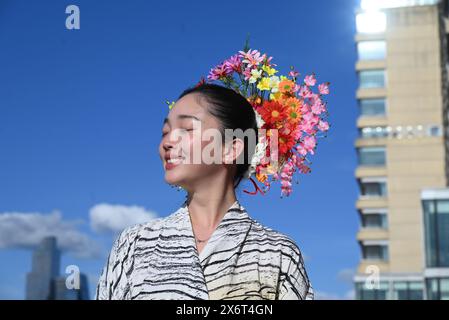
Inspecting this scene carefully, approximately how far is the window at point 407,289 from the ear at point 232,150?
29.2 meters

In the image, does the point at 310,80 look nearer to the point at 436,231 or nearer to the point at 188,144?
the point at 188,144

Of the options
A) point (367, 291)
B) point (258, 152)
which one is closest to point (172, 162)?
point (258, 152)

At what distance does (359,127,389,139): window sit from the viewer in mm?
39281

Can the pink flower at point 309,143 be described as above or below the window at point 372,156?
below

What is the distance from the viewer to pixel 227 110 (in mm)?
2713

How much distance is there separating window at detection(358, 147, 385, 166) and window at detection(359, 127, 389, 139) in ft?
2.05

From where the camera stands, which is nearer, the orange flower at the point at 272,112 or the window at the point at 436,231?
the orange flower at the point at 272,112

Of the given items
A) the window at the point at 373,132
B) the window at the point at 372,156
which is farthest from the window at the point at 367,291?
the window at the point at 373,132

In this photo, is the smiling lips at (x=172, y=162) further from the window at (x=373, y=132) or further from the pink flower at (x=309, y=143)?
the window at (x=373, y=132)

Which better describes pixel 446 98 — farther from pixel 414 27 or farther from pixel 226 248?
pixel 226 248

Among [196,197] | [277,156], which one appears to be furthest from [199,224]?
[277,156]

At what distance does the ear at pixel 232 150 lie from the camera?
A: 8.77 feet
